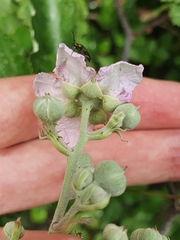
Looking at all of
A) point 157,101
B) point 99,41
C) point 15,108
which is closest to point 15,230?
point 15,108

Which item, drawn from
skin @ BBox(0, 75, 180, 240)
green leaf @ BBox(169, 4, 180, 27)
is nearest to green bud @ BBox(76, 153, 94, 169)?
skin @ BBox(0, 75, 180, 240)

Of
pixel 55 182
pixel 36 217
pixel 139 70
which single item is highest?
pixel 139 70

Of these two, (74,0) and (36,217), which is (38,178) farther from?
(74,0)

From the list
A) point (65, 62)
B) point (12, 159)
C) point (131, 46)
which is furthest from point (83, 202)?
point (131, 46)

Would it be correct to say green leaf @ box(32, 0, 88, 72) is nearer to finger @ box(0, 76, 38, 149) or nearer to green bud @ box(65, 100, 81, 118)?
finger @ box(0, 76, 38, 149)

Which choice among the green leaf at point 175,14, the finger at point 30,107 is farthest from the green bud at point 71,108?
the green leaf at point 175,14

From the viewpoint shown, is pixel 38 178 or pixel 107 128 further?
pixel 38 178

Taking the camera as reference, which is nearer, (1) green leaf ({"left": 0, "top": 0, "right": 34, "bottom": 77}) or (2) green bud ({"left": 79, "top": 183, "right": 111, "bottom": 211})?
(2) green bud ({"left": 79, "top": 183, "right": 111, "bottom": 211})

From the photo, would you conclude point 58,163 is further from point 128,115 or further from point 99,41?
point 99,41
